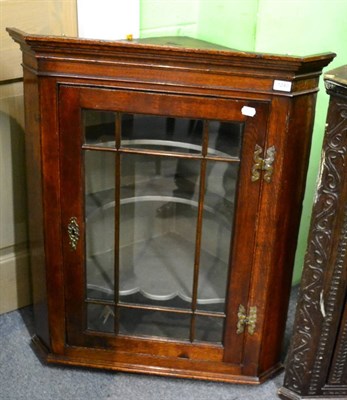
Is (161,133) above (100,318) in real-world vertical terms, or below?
above

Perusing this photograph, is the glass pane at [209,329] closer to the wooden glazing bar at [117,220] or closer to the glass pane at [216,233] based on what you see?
the glass pane at [216,233]

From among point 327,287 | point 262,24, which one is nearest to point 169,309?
point 327,287

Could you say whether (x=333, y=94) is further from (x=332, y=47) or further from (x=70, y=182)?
(x=70, y=182)

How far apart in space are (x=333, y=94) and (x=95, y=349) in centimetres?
86

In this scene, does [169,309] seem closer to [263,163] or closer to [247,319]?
[247,319]

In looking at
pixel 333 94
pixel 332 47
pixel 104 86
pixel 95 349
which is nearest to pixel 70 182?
pixel 104 86

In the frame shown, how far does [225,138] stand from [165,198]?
0.71 feet

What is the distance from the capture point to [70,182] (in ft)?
4.31

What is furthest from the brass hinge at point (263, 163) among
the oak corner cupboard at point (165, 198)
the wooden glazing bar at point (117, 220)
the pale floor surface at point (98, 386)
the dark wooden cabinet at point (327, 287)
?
the pale floor surface at point (98, 386)

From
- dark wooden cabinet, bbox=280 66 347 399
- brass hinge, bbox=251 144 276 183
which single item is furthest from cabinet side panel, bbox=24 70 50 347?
dark wooden cabinet, bbox=280 66 347 399

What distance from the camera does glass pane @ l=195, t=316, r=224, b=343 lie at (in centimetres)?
143

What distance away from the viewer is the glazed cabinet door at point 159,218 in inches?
48.8

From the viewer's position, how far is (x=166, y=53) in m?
1.16

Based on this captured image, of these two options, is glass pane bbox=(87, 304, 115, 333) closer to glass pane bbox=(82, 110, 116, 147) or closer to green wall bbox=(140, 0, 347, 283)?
glass pane bbox=(82, 110, 116, 147)
